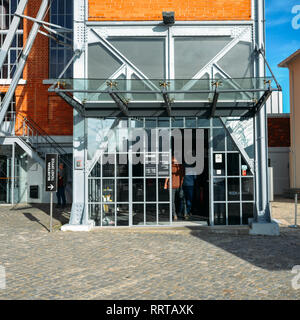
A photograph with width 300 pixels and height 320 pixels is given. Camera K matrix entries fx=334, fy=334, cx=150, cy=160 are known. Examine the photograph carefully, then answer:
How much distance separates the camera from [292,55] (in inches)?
752

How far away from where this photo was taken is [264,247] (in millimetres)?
7242

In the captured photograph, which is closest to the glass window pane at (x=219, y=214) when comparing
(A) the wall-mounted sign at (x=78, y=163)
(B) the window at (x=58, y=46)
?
(A) the wall-mounted sign at (x=78, y=163)

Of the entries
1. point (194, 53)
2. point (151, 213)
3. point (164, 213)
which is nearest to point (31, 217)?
point (151, 213)

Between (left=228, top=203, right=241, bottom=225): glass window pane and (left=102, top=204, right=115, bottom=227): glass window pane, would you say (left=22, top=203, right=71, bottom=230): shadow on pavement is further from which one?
(left=228, top=203, right=241, bottom=225): glass window pane

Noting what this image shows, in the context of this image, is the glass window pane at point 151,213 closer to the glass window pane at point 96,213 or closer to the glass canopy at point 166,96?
the glass window pane at point 96,213

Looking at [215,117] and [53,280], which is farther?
[215,117]

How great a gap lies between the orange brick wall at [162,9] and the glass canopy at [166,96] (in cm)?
246

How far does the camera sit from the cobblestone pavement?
15.1ft

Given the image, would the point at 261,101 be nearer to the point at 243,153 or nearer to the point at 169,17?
the point at 243,153

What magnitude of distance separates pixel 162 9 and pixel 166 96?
2998 mm

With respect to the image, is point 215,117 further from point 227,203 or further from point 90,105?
point 90,105
